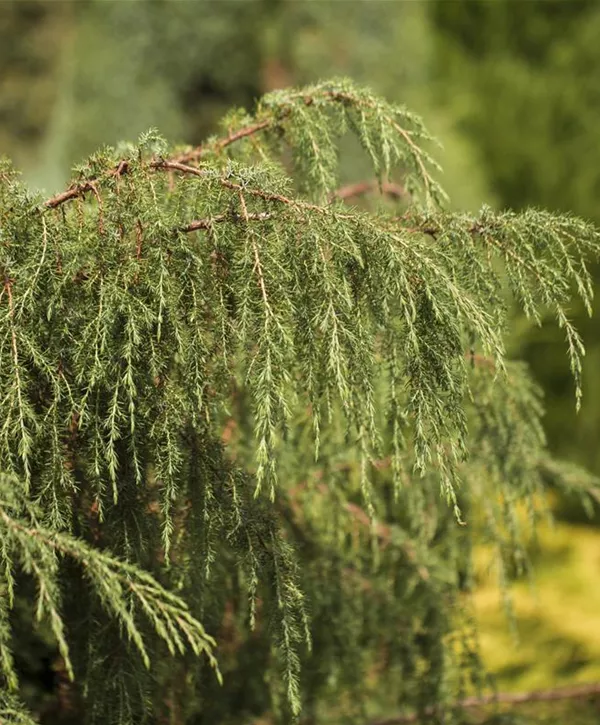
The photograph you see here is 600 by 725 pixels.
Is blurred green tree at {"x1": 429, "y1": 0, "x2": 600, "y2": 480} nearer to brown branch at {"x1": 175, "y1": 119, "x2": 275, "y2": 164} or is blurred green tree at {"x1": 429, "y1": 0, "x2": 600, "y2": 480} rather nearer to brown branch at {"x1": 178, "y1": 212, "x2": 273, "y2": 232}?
brown branch at {"x1": 175, "y1": 119, "x2": 275, "y2": 164}

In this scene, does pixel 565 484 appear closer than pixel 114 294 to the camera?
No

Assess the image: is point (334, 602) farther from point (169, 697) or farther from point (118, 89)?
point (118, 89)

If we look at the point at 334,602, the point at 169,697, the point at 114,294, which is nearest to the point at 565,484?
the point at 334,602

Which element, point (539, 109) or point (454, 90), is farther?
point (454, 90)

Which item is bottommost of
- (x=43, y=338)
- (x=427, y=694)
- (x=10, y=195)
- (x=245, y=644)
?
(x=427, y=694)

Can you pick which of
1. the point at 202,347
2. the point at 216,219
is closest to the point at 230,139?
the point at 216,219

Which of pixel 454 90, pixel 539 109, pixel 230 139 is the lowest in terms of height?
pixel 230 139

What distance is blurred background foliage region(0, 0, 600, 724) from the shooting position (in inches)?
210

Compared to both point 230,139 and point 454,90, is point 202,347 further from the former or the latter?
point 454,90

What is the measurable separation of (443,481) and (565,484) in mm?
1228

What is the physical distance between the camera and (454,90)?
252 inches

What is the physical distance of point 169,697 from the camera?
2180mm

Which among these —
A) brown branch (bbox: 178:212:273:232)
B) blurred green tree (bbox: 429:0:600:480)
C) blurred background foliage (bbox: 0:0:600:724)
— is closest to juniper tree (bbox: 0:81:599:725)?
brown branch (bbox: 178:212:273:232)

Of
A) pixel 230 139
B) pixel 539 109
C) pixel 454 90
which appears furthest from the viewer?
pixel 454 90
